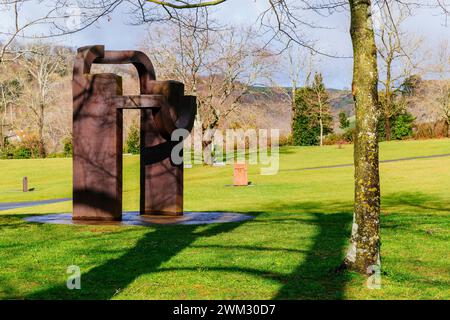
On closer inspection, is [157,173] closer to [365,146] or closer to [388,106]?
[365,146]

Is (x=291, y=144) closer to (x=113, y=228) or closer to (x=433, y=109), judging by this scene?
(x=433, y=109)

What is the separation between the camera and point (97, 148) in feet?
44.5

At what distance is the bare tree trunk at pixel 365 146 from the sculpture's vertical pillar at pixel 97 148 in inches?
279

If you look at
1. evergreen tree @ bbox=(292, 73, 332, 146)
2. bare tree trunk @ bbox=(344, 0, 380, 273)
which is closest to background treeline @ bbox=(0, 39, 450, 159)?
evergreen tree @ bbox=(292, 73, 332, 146)

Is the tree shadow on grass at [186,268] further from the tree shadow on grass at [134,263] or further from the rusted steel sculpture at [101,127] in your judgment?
the rusted steel sculpture at [101,127]

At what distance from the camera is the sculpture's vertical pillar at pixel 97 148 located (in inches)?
531

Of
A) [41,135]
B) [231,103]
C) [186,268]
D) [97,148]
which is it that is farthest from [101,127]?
[41,135]

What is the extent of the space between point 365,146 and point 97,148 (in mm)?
7562

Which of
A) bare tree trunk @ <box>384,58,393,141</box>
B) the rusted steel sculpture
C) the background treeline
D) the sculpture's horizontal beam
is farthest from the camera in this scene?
bare tree trunk @ <box>384,58,393,141</box>

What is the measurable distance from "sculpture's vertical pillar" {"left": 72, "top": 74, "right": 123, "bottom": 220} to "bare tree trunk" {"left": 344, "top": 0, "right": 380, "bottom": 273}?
7080mm

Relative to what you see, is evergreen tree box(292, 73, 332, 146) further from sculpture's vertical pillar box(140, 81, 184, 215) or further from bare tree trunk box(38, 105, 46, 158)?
sculpture's vertical pillar box(140, 81, 184, 215)

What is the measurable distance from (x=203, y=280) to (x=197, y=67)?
33752 millimetres

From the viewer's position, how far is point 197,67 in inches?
1583

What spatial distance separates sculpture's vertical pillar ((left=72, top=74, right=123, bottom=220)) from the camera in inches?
531
